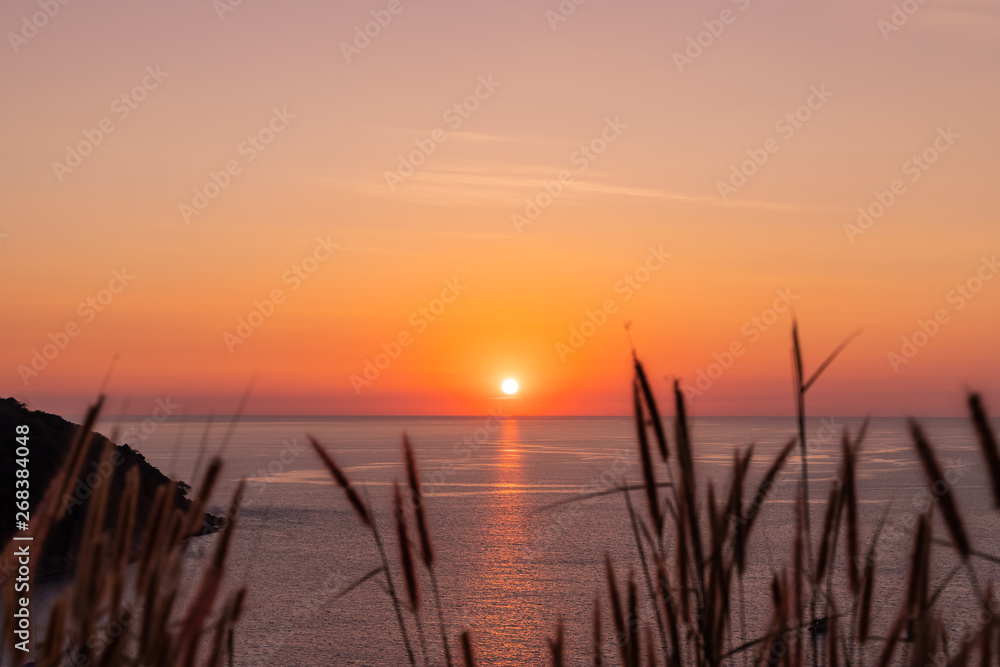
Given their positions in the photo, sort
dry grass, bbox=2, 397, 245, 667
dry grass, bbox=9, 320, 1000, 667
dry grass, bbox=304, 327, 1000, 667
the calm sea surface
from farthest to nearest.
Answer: the calm sea surface
dry grass, bbox=304, 327, 1000, 667
dry grass, bbox=9, 320, 1000, 667
dry grass, bbox=2, 397, 245, 667

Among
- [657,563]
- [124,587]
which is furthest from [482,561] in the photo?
[124,587]

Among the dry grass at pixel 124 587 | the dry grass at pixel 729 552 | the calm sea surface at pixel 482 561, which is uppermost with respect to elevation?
the calm sea surface at pixel 482 561

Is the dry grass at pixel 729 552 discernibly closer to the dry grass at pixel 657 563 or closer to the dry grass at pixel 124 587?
the dry grass at pixel 657 563

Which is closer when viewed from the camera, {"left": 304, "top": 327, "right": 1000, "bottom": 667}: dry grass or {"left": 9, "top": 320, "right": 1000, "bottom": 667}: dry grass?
{"left": 9, "top": 320, "right": 1000, "bottom": 667}: dry grass

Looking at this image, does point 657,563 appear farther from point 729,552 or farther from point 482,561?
point 482,561

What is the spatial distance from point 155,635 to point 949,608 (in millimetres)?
25719

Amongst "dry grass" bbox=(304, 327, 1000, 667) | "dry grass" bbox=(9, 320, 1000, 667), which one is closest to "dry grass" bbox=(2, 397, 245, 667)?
"dry grass" bbox=(9, 320, 1000, 667)

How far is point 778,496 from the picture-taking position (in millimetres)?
57906

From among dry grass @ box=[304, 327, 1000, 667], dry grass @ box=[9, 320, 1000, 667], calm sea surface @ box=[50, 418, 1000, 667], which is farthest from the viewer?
calm sea surface @ box=[50, 418, 1000, 667]

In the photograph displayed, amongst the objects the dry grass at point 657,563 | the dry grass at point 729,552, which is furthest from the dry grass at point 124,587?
the dry grass at point 729,552

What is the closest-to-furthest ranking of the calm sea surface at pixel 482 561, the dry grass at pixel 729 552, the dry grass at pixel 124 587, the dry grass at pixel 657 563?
the dry grass at pixel 124 587 → the dry grass at pixel 657 563 → the dry grass at pixel 729 552 → the calm sea surface at pixel 482 561

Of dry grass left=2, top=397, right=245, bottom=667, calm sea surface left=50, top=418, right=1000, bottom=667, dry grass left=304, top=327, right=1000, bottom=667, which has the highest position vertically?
calm sea surface left=50, top=418, right=1000, bottom=667

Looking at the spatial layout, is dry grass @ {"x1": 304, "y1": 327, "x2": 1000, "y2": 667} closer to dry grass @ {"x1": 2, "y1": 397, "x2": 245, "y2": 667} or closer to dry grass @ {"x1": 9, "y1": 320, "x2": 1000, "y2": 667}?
dry grass @ {"x1": 9, "y1": 320, "x2": 1000, "y2": 667}

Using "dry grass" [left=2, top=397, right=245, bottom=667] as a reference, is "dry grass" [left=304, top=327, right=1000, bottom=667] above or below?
above
